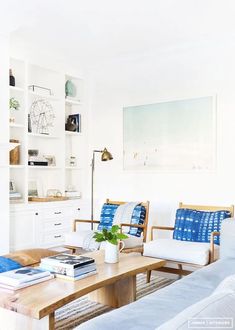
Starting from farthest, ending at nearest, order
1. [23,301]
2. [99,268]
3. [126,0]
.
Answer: [126,0] < [99,268] < [23,301]

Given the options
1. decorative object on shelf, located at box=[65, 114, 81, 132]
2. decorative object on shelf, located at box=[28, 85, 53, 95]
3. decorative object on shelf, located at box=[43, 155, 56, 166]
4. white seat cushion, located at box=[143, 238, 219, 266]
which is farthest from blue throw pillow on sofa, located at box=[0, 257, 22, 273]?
decorative object on shelf, located at box=[65, 114, 81, 132]

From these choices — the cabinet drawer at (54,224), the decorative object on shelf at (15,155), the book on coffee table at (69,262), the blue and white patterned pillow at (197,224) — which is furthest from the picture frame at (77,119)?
the book on coffee table at (69,262)

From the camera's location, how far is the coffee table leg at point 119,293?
110 inches

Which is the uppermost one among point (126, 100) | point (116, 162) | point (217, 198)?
point (126, 100)

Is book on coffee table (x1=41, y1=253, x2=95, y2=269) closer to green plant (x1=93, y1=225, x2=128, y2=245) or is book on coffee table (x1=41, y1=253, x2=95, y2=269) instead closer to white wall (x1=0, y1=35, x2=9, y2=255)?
green plant (x1=93, y1=225, x2=128, y2=245)

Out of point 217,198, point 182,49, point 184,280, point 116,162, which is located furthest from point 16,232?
point 182,49

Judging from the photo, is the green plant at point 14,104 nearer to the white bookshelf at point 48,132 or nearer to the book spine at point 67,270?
the white bookshelf at point 48,132

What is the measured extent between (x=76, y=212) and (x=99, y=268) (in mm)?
2559

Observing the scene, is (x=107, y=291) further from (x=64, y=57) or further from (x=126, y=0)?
(x=64, y=57)

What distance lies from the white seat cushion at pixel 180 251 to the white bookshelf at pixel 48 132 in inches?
74.2

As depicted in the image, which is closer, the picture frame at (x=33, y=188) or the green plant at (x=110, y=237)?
the green plant at (x=110, y=237)

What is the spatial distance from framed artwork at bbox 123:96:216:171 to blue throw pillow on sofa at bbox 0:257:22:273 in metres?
2.53

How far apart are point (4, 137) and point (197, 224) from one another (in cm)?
228

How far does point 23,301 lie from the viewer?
195 cm
